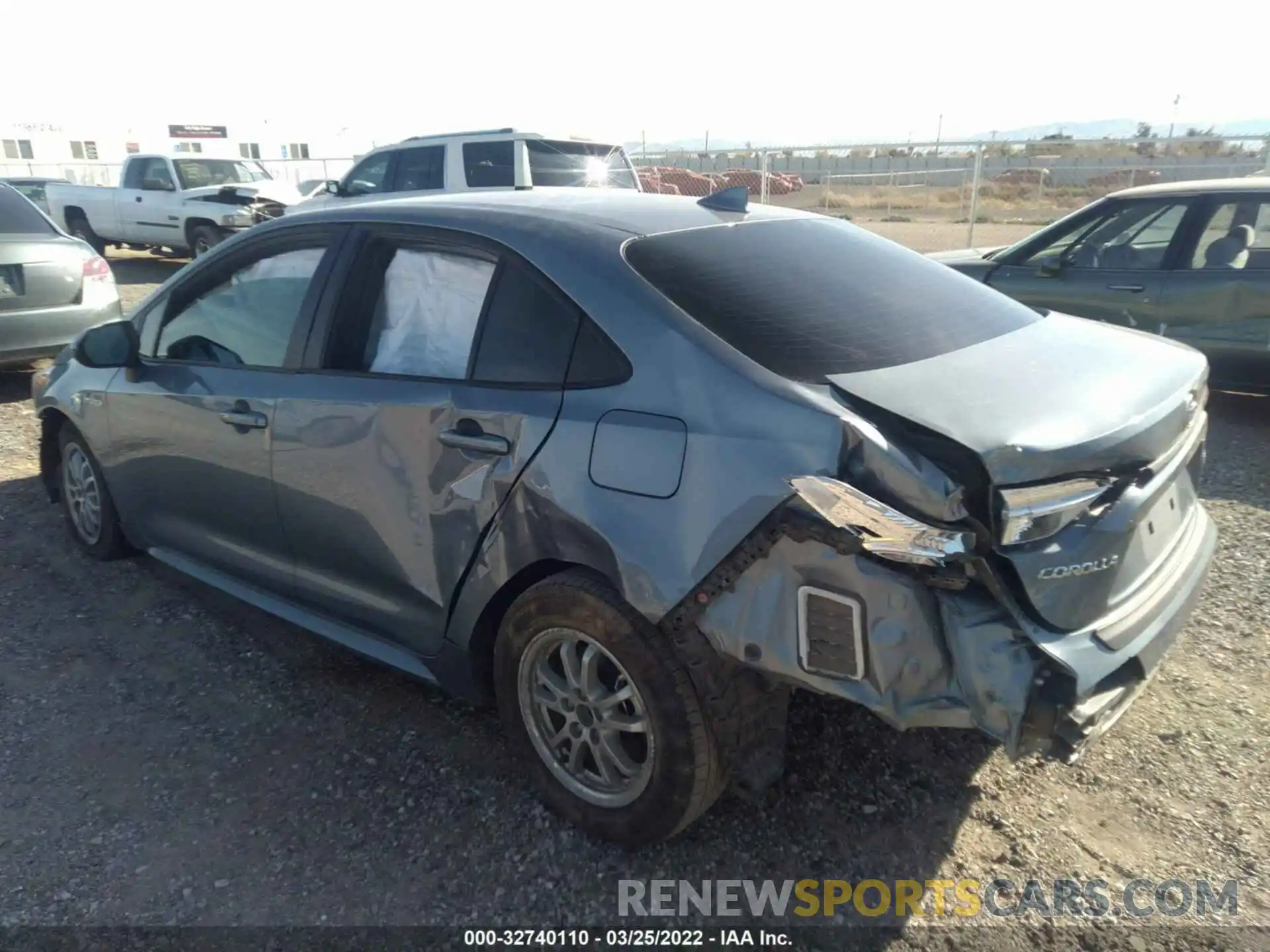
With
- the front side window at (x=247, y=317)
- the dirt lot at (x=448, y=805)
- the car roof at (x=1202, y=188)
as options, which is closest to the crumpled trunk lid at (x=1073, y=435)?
the dirt lot at (x=448, y=805)

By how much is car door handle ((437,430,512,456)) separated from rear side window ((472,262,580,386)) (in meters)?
0.17

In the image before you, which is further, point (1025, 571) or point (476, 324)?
point (476, 324)

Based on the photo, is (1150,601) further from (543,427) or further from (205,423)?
(205,423)

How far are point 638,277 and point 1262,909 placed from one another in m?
2.33

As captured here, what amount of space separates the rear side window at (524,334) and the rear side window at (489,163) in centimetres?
820

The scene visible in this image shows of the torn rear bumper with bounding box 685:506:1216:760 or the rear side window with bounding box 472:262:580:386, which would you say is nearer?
the torn rear bumper with bounding box 685:506:1216:760

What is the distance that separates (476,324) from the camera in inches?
116

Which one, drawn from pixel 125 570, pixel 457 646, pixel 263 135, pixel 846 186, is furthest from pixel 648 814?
pixel 263 135

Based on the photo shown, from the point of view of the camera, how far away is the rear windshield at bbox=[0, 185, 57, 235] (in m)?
7.61

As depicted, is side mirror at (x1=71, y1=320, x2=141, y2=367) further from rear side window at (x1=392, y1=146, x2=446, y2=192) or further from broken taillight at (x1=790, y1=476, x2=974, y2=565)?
rear side window at (x1=392, y1=146, x2=446, y2=192)

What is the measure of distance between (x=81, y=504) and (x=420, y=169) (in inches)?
300

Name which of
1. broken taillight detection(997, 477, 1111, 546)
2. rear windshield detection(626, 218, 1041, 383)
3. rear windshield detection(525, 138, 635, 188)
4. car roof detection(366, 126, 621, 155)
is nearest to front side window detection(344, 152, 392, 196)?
car roof detection(366, 126, 621, 155)

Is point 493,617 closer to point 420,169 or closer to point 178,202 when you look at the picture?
point 420,169

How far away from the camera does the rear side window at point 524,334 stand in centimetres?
272
